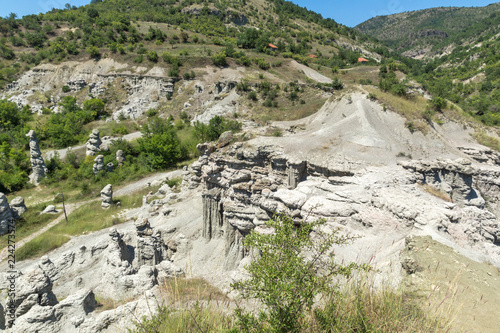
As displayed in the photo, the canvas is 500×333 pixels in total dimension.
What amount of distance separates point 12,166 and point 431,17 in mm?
268116

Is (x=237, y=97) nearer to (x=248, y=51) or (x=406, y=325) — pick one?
(x=248, y=51)

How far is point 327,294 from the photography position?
170 inches

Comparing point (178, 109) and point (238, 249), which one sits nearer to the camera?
point (238, 249)

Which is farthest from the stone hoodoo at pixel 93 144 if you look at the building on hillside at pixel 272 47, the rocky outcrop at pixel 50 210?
the building on hillside at pixel 272 47

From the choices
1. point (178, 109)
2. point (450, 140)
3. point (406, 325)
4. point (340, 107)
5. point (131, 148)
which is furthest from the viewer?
point (178, 109)

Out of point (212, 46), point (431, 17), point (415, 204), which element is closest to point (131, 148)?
point (415, 204)

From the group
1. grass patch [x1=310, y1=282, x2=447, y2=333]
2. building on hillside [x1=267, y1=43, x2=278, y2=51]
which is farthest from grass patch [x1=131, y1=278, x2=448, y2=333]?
building on hillside [x1=267, y1=43, x2=278, y2=51]

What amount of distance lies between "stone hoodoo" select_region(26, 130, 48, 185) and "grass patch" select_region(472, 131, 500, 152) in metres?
50.8

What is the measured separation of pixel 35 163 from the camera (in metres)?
32.3

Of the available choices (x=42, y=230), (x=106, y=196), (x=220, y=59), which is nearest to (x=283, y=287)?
(x=106, y=196)

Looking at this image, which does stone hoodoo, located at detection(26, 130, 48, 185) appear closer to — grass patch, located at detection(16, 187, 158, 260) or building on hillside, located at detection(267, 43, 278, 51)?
grass patch, located at detection(16, 187, 158, 260)

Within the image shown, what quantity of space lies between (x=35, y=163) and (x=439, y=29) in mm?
224734

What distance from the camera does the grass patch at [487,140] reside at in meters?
18.7

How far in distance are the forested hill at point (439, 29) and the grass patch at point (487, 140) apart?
131090mm
